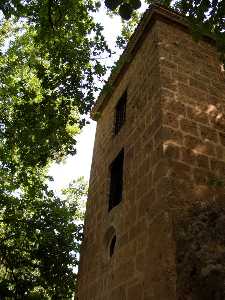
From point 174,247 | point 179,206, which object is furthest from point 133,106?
point 174,247

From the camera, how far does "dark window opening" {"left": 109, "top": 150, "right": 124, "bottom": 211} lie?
6.88 m

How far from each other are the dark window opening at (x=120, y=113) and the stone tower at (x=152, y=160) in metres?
0.03

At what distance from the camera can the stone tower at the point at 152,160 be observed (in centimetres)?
473

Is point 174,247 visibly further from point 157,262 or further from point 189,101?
point 189,101

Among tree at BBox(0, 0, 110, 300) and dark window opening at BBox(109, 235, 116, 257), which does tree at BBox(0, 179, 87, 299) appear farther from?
dark window opening at BBox(109, 235, 116, 257)

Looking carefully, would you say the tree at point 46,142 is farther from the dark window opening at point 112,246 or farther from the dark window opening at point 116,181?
the dark window opening at point 112,246

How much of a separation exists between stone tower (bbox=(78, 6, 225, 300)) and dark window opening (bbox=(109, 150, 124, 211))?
23mm

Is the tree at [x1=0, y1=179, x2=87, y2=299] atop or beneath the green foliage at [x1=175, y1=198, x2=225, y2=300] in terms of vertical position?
atop

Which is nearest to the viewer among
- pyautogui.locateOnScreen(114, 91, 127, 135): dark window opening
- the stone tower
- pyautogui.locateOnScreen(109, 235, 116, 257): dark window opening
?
the stone tower

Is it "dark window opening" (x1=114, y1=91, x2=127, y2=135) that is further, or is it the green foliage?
"dark window opening" (x1=114, y1=91, x2=127, y2=135)

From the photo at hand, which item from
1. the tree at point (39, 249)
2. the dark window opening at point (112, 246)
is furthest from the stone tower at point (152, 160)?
the tree at point (39, 249)

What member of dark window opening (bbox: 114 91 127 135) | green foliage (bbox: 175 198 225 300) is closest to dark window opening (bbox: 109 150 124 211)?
dark window opening (bbox: 114 91 127 135)

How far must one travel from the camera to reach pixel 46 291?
402 inches

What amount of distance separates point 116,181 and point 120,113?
1972 millimetres
